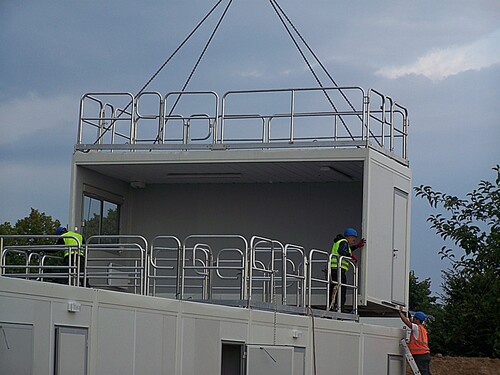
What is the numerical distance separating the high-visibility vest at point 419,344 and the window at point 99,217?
6.48 metres

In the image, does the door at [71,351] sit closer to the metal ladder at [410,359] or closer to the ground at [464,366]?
the metal ladder at [410,359]

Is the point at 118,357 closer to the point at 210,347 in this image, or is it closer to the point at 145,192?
the point at 210,347

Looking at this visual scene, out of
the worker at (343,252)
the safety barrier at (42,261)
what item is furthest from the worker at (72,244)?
the worker at (343,252)

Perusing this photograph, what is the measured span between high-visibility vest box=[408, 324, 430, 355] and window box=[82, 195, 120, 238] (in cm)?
648

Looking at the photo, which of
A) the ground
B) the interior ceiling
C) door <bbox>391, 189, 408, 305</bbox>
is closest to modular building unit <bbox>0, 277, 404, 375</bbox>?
door <bbox>391, 189, 408, 305</bbox>

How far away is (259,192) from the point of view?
74.4 ft

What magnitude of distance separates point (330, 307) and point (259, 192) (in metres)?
4.70

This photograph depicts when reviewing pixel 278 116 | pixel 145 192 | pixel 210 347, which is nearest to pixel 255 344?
pixel 210 347

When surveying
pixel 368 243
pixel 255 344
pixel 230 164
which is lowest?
pixel 255 344

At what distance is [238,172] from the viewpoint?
21.7 m

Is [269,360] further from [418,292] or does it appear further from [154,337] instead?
[418,292]

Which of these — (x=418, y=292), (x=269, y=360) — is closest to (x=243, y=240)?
(x=269, y=360)

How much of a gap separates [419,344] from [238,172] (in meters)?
4.81

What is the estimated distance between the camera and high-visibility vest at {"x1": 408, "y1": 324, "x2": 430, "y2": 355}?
2019cm
